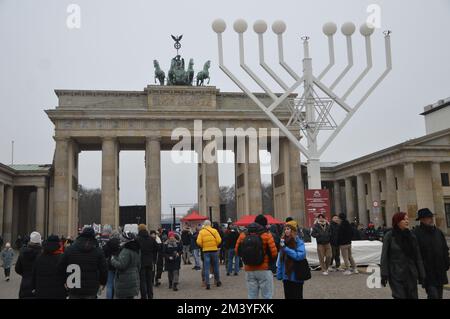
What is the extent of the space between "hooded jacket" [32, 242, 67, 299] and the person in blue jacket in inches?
134

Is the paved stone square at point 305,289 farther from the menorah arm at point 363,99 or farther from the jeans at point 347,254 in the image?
the menorah arm at point 363,99

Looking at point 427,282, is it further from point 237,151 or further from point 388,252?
point 237,151

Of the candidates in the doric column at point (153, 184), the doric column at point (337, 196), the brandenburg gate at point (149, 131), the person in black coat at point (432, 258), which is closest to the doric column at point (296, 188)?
the brandenburg gate at point (149, 131)

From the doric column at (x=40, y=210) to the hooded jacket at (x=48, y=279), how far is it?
145ft

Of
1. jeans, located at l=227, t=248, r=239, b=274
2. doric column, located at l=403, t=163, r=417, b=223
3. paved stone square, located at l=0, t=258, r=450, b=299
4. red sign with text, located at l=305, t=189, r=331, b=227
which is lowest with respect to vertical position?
paved stone square, located at l=0, t=258, r=450, b=299

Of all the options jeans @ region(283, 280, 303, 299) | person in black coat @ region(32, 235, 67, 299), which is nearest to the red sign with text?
jeans @ region(283, 280, 303, 299)

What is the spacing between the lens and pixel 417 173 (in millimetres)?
46125

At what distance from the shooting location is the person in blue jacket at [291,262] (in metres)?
7.99

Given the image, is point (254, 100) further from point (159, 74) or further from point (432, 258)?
point (159, 74)

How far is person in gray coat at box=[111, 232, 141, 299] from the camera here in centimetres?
852

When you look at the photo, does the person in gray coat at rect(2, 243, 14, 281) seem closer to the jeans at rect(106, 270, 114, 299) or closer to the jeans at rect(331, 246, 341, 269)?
the jeans at rect(106, 270, 114, 299)

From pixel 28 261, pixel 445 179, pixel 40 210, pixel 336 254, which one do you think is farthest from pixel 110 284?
pixel 445 179

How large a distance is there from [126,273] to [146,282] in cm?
278

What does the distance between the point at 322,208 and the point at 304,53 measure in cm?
578
